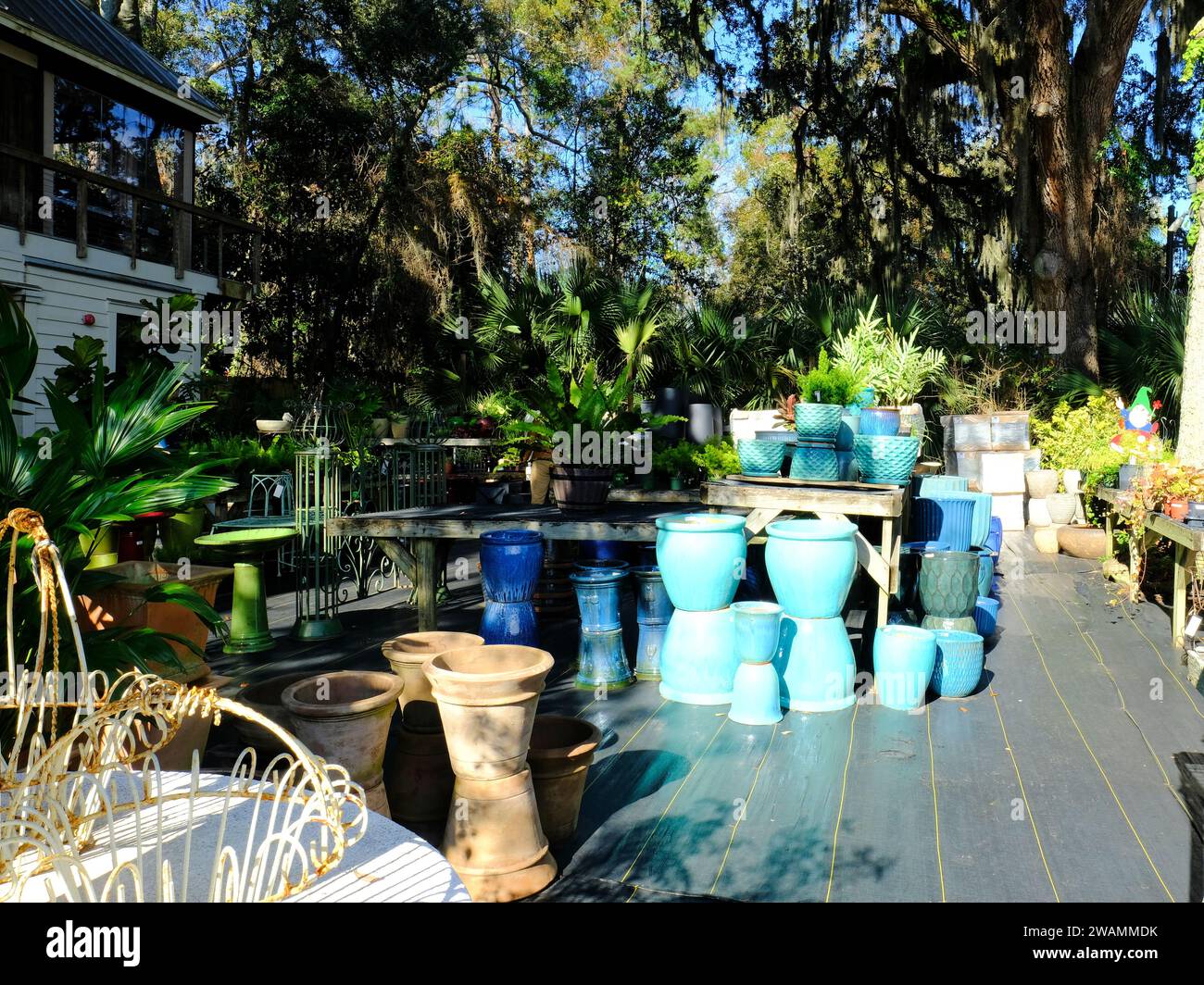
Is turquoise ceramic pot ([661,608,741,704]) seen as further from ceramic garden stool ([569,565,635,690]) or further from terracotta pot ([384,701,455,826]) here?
terracotta pot ([384,701,455,826])

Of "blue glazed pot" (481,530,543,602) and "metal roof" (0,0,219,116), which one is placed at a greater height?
"metal roof" (0,0,219,116)

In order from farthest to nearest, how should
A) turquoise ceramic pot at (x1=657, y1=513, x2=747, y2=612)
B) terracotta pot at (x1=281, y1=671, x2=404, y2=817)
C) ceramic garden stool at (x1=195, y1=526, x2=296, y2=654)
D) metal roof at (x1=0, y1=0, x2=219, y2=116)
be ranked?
1. metal roof at (x1=0, y1=0, x2=219, y2=116)
2. ceramic garden stool at (x1=195, y1=526, x2=296, y2=654)
3. turquoise ceramic pot at (x1=657, y1=513, x2=747, y2=612)
4. terracotta pot at (x1=281, y1=671, x2=404, y2=817)

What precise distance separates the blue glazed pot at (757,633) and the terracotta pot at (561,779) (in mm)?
1271

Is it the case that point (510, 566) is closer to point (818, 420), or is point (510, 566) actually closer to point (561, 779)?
point (561, 779)

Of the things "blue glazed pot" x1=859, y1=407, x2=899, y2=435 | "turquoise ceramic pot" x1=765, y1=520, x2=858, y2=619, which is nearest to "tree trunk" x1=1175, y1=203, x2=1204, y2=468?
"blue glazed pot" x1=859, y1=407, x2=899, y2=435

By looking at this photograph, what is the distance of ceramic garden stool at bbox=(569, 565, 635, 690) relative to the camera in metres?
4.75

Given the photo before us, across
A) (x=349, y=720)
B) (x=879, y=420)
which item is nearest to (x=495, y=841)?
(x=349, y=720)

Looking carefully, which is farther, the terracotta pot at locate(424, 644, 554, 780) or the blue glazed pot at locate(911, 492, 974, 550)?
the blue glazed pot at locate(911, 492, 974, 550)

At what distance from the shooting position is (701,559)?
4418 millimetres

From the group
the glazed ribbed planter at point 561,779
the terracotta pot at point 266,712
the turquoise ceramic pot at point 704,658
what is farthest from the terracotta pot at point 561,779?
the turquoise ceramic pot at point 704,658

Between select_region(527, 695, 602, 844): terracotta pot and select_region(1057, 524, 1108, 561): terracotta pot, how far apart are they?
723cm

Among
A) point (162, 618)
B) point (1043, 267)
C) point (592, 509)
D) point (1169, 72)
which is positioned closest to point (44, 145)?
point (592, 509)
